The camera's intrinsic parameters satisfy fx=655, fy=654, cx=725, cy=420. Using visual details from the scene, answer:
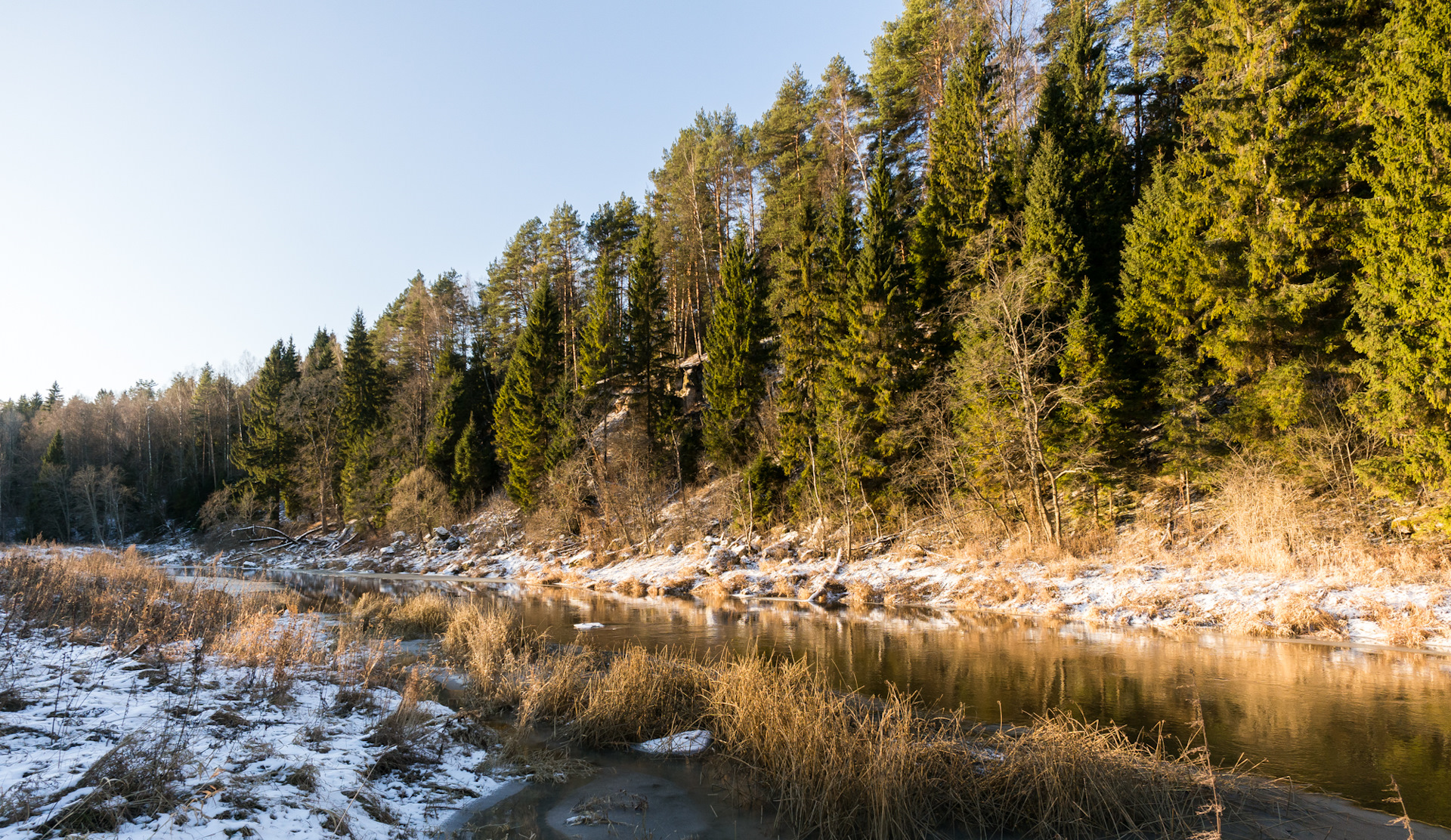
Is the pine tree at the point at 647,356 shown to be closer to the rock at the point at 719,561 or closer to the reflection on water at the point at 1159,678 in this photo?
the rock at the point at 719,561

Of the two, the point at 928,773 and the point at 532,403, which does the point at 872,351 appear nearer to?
the point at 928,773

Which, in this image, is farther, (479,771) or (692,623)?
(692,623)

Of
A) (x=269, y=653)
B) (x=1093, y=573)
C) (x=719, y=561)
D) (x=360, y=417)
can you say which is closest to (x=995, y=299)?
(x=1093, y=573)

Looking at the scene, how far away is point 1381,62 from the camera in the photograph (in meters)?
16.6

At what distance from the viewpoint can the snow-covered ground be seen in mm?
4375

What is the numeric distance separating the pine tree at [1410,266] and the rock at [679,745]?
57.9 feet

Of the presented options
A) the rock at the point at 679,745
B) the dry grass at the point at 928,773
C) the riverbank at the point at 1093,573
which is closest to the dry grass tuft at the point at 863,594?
the riverbank at the point at 1093,573

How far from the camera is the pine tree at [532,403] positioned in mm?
42500

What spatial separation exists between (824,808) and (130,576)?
20684 mm

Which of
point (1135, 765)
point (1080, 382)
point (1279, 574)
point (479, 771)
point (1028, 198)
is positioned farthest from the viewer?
point (1028, 198)

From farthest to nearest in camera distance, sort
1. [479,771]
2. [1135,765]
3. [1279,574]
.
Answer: [1279,574], [479,771], [1135,765]

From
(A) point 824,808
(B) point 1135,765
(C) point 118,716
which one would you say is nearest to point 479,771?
(C) point 118,716

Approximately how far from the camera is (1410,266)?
15.0 metres

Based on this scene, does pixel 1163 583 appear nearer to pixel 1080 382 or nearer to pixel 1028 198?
pixel 1080 382
